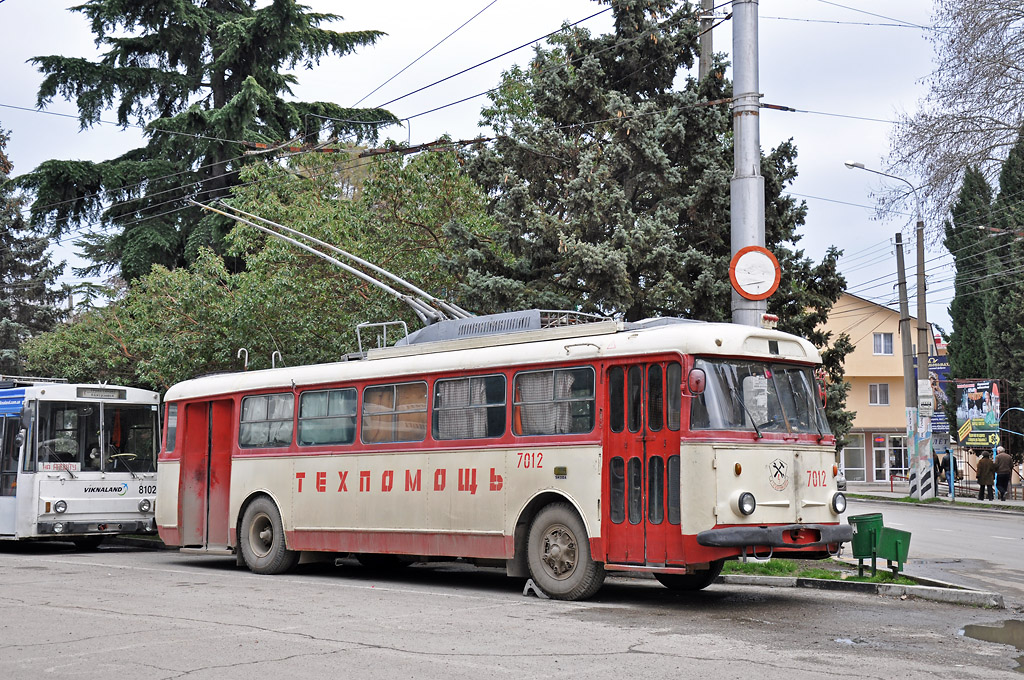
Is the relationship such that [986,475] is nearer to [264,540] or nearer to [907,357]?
[907,357]

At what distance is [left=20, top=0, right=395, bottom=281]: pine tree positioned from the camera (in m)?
36.3

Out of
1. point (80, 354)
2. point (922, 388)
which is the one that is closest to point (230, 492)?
point (80, 354)

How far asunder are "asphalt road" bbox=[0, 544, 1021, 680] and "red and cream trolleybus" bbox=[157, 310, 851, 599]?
66cm

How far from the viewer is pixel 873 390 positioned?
68.1 meters

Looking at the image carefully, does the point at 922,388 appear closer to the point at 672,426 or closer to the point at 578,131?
the point at 578,131

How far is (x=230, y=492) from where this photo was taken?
1752cm

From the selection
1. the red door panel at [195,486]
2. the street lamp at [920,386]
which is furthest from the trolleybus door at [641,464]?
the street lamp at [920,386]

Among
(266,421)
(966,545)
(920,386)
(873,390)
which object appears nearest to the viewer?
(266,421)

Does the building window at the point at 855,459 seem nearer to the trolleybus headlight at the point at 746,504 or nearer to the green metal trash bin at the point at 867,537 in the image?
the green metal trash bin at the point at 867,537

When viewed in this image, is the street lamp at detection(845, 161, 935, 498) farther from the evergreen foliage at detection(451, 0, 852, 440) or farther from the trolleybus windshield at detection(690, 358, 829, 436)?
the trolleybus windshield at detection(690, 358, 829, 436)

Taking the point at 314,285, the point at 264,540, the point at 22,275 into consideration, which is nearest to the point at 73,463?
the point at 264,540

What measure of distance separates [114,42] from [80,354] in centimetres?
1150

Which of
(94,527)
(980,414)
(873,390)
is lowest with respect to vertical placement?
(94,527)

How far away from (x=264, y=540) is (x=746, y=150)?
27.8ft
